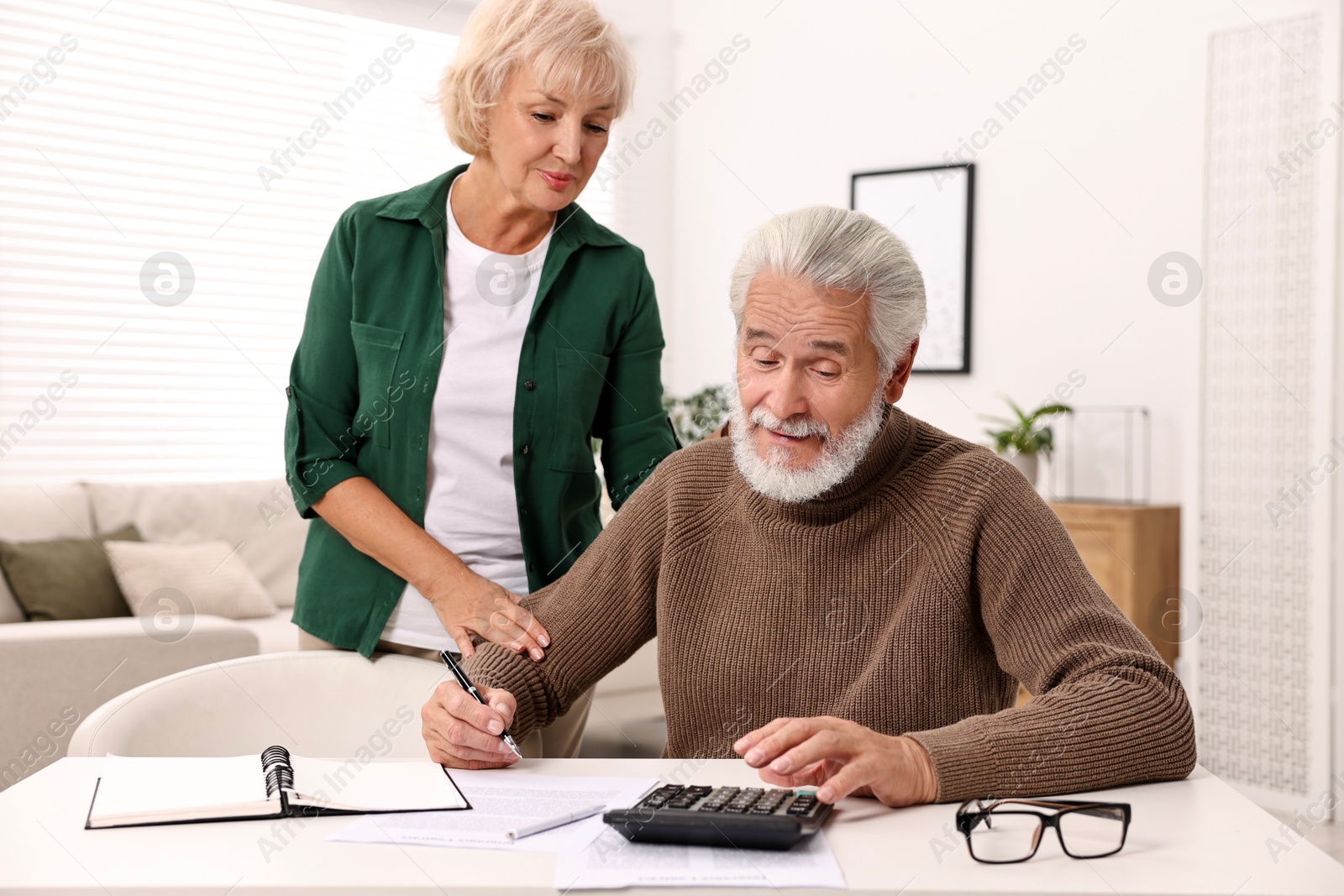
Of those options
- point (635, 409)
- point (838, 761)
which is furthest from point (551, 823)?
point (635, 409)

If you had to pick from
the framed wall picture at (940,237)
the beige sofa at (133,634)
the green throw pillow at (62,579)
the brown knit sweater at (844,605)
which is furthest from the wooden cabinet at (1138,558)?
the green throw pillow at (62,579)

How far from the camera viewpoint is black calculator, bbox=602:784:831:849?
962 mm

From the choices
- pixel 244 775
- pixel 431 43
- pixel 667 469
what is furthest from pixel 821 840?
pixel 431 43

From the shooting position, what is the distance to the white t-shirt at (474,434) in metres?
1.72

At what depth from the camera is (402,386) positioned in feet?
5.56

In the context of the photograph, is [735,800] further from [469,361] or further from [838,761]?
[469,361]

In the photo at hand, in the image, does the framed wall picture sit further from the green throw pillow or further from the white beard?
the white beard

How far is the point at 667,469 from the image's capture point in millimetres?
1638

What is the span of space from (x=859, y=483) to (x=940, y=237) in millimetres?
3714

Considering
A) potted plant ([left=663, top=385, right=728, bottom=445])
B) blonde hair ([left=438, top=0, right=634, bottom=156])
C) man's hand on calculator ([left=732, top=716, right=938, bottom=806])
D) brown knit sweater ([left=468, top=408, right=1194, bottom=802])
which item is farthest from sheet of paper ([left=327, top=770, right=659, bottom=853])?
potted plant ([left=663, top=385, right=728, bottom=445])

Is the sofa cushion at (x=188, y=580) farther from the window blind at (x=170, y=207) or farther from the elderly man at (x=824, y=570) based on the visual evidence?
the elderly man at (x=824, y=570)

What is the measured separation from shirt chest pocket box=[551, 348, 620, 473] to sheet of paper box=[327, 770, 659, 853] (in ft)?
2.06

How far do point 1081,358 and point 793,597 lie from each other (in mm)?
3434

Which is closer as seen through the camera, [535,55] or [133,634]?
[535,55]
